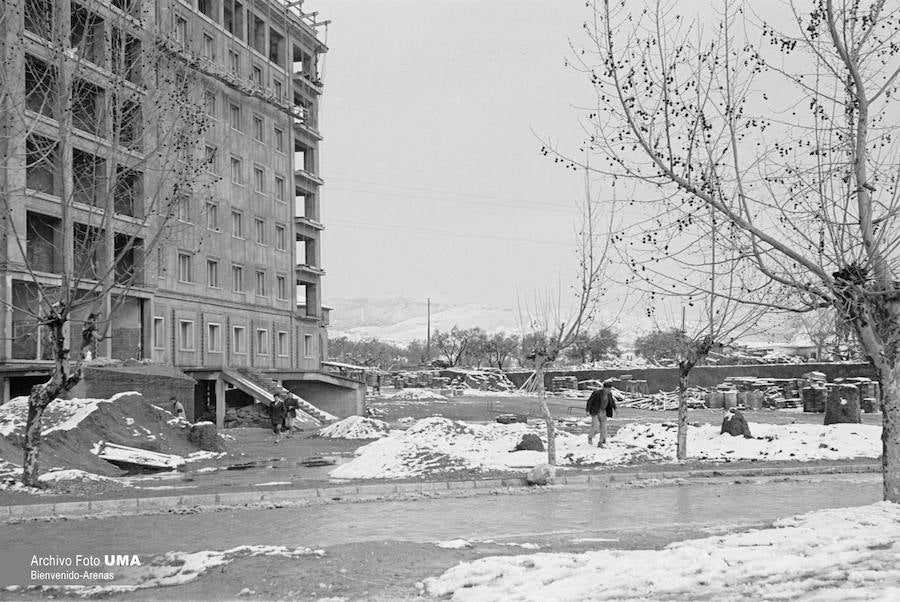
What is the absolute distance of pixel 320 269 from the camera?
189 ft

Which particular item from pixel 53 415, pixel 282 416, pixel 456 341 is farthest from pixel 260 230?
pixel 456 341

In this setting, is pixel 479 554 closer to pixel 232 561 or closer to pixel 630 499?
pixel 232 561

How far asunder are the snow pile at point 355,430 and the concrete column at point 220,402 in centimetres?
828

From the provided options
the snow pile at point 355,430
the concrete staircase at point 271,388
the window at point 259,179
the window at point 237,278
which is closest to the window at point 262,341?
the window at point 237,278

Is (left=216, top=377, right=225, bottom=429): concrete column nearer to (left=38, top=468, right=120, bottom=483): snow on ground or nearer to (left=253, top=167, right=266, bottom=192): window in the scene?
(left=253, top=167, right=266, bottom=192): window

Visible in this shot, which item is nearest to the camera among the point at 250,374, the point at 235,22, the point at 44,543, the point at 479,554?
the point at 479,554

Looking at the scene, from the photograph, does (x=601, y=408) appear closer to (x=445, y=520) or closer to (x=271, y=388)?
(x=445, y=520)

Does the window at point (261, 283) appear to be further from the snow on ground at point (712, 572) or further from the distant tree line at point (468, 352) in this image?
the distant tree line at point (468, 352)

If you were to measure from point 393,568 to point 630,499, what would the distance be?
748 centimetres

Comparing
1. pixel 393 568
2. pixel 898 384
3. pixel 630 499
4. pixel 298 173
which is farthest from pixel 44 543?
pixel 298 173

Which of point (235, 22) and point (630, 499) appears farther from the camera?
point (235, 22)

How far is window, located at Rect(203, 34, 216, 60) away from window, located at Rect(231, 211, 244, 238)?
751cm

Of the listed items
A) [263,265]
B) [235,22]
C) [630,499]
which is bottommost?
[630,499]

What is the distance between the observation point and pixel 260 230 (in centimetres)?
5003
